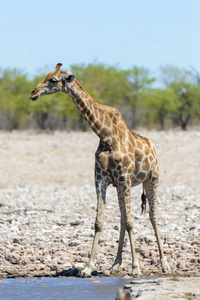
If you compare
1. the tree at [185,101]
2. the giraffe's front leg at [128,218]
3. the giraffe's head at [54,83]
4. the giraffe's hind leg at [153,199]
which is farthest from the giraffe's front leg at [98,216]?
the tree at [185,101]

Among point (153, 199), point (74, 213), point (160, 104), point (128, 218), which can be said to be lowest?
point (74, 213)

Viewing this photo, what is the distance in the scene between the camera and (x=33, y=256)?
8.47 m

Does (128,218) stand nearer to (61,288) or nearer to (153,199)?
(153,199)

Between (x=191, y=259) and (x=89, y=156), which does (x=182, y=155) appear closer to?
(x=89, y=156)

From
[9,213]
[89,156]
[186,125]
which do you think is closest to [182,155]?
[89,156]

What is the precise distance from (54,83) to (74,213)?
6.20 metres

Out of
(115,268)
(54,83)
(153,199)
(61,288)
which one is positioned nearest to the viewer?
(61,288)

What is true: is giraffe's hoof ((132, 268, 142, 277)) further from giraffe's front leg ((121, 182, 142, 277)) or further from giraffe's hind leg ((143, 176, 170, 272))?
giraffe's hind leg ((143, 176, 170, 272))

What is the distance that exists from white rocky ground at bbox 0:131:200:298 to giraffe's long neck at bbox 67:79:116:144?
1989mm

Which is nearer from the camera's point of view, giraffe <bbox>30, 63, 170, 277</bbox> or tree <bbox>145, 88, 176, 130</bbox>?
giraffe <bbox>30, 63, 170, 277</bbox>

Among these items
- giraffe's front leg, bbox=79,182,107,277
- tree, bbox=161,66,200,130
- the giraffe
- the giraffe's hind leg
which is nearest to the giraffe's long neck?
the giraffe

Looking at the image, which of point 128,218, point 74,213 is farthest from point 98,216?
point 74,213

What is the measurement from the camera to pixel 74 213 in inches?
512

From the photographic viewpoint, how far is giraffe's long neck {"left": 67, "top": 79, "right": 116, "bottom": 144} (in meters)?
7.43
